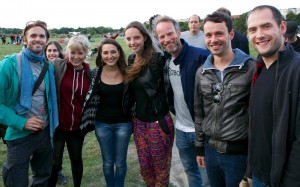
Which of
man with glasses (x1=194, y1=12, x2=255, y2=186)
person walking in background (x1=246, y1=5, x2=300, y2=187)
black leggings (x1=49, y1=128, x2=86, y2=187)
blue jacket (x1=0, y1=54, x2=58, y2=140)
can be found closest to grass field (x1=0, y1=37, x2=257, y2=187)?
black leggings (x1=49, y1=128, x2=86, y2=187)

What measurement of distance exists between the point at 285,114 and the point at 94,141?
15.7ft

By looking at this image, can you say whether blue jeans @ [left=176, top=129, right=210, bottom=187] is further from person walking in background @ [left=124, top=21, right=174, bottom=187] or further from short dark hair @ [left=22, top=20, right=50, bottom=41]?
short dark hair @ [left=22, top=20, right=50, bottom=41]

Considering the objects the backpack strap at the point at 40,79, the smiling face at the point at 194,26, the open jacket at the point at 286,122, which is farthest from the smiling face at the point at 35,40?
the smiling face at the point at 194,26

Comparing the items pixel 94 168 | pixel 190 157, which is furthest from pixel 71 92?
pixel 94 168

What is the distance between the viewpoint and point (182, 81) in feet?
10.00

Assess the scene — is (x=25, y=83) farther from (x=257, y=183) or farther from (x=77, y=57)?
(x=257, y=183)

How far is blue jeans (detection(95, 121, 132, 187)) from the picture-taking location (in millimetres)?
3486

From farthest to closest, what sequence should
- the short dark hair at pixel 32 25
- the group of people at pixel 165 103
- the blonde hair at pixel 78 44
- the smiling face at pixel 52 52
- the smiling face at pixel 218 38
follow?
the smiling face at pixel 52 52, the blonde hair at pixel 78 44, the short dark hair at pixel 32 25, the smiling face at pixel 218 38, the group of people at pixel 165 103

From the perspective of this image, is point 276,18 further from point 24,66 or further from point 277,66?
point 24,66

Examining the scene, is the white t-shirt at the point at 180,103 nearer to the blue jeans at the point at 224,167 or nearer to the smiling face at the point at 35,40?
the blue jeans at the point at 224,167

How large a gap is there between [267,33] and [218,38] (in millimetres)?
548

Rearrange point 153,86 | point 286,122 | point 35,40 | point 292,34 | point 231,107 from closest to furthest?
point 286,122 < point 231,107 < point 35,40 < point 153,86 < point 292,34

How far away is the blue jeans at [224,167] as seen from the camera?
242 cm

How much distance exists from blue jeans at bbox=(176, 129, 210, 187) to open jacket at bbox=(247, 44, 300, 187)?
1317 millimetres
